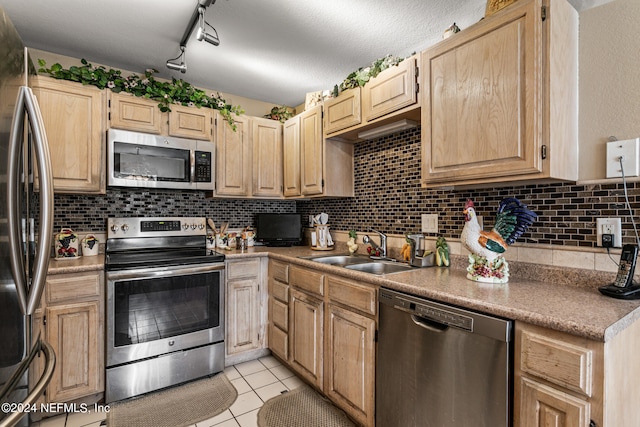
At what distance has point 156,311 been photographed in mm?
2176

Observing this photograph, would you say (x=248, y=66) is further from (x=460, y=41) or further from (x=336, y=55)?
(x=460, y=41)

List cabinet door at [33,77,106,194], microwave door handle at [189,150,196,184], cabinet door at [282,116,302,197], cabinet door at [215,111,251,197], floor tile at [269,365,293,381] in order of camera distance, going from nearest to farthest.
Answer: cabinet door at [33,77,106,194] < floor tile at [269,365,293,381] < microwave door handle at [189,150,196,184] < cabinet door at [215,111,251,197] < cabinet door at [282,116,302,197]

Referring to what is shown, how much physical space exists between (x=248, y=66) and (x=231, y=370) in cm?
242

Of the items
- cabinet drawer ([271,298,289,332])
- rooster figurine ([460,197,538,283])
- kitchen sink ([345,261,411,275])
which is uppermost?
rooster figurine ([460,197,538,283])

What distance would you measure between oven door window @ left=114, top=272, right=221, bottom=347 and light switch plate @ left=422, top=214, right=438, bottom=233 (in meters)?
1.55

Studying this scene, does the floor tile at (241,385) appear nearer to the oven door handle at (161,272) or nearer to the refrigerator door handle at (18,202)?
the oven door handle at (161,272)

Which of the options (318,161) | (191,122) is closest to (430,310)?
(318,161)

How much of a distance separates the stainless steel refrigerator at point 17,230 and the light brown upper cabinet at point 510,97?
5.50 feet

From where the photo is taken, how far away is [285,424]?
183 cm

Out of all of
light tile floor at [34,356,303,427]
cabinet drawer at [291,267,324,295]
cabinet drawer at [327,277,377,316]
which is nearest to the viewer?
cabinet drawer at [327,277,377,316]

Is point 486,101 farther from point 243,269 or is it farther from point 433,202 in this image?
point 243,269

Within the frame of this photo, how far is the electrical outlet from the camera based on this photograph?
133 cm

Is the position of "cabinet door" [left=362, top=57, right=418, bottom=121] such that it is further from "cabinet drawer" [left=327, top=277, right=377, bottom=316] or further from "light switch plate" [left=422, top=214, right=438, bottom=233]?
"cabinet drawer" [left=327, top=277, right=377, bottom=316]

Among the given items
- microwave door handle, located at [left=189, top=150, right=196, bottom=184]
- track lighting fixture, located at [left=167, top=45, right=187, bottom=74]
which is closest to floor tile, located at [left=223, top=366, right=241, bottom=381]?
microwave door handle, located at [left=189, top=150, right=196, bottom=184]
